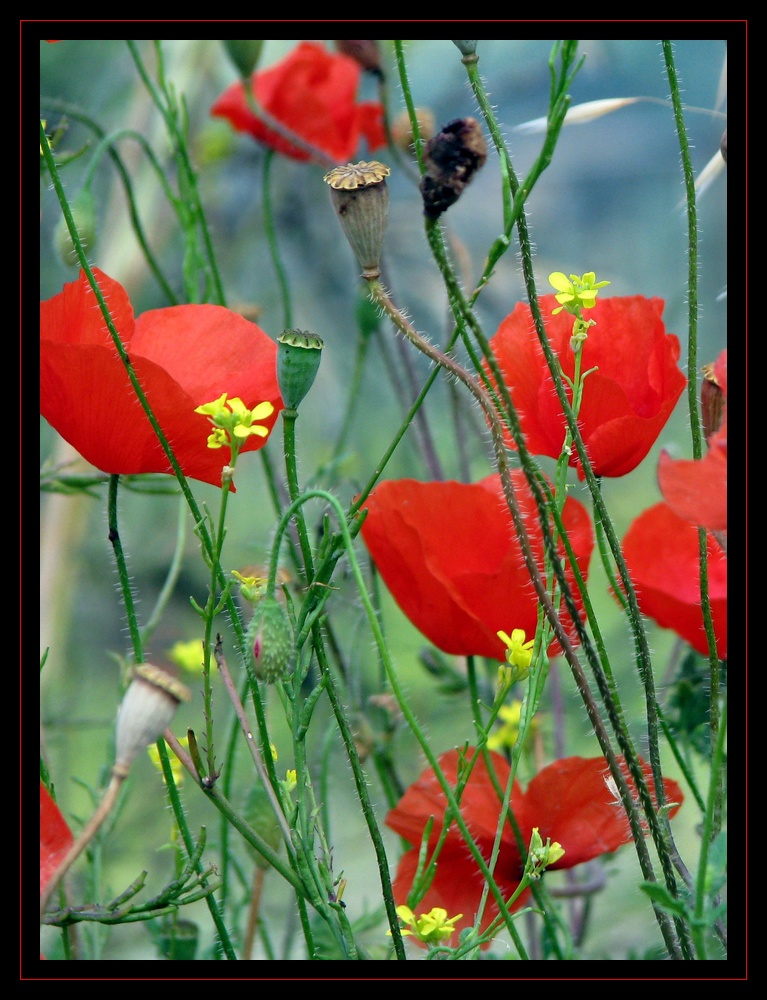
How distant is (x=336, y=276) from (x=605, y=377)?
903 millimetres

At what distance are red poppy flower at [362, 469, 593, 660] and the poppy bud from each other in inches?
5.6

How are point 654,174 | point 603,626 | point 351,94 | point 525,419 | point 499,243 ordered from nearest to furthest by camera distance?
point 499,243 < point 525,419 < point 351,94 < point 603,626 < point 654,174

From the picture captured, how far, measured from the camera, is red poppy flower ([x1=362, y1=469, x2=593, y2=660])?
1.50 feet

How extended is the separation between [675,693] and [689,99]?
2.55 feet

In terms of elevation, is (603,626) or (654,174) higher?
(654,174)

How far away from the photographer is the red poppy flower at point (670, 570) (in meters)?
0.50

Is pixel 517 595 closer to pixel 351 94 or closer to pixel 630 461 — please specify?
pixel 630 461

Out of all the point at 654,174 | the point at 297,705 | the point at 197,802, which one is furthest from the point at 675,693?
the point at 654,174

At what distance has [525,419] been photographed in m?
0.44

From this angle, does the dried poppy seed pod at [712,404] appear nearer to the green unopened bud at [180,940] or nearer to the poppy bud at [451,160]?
the poppy bud at [451,160]

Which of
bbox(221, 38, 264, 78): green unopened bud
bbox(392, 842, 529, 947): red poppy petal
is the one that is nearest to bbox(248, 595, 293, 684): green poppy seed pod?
bbox(392, 842, 529, 947): red poppy petal

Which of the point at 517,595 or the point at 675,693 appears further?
the point at 675,693

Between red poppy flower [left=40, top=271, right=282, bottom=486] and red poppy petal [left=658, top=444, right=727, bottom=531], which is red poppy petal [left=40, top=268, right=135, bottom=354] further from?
red poppy petal [left=658, top=444, right=727, bottom=531]
